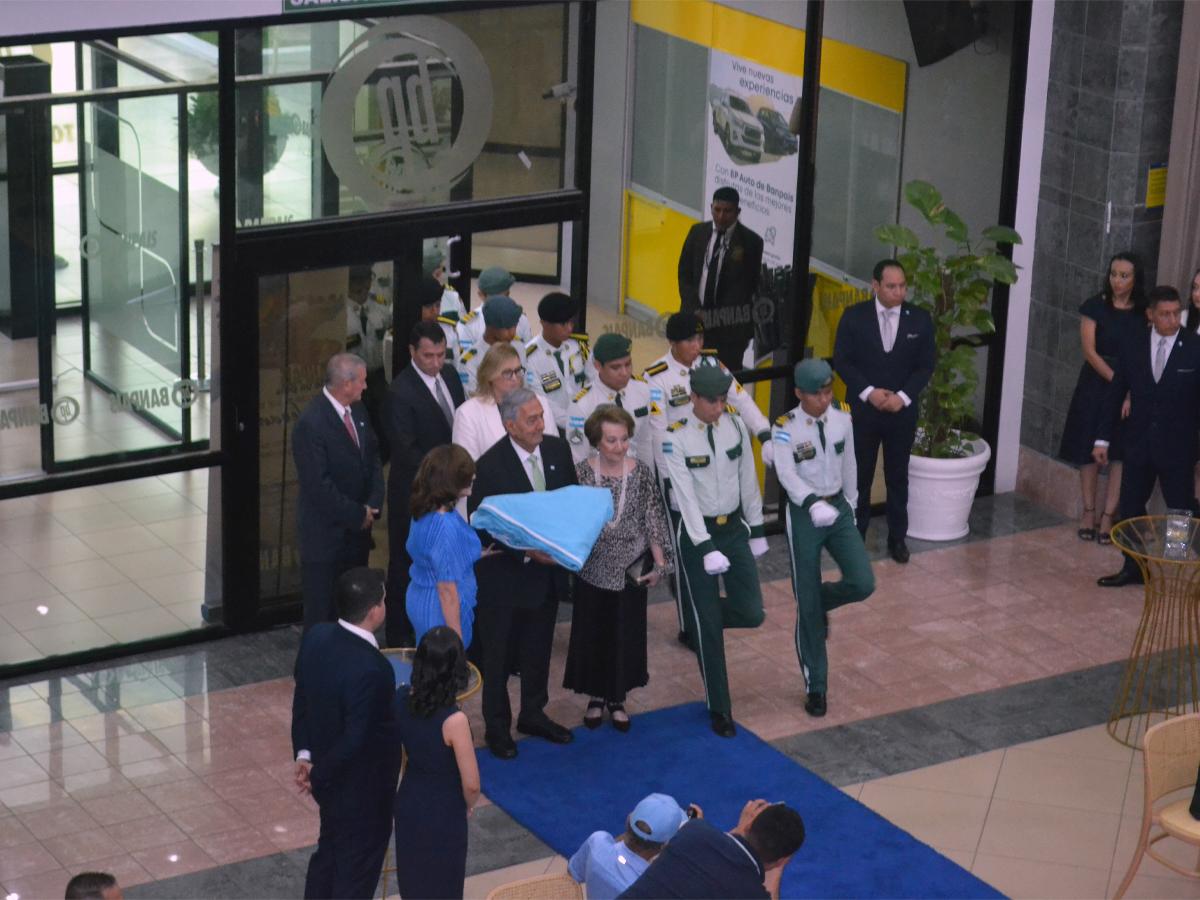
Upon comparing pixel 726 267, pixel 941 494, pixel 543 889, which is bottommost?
pixel 941 494

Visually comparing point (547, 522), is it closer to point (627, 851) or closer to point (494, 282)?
point (494, 282)

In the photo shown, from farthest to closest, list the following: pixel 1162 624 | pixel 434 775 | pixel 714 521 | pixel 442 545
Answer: pixel 1162 624 < pixel 714 521 < pixel 442 545 < pixel 434 775

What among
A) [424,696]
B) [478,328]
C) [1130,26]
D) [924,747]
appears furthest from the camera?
[1130,26]

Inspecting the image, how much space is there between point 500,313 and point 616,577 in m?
1.48

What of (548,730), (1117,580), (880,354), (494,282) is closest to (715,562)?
(548,730)

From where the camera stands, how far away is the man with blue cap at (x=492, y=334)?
8984mm

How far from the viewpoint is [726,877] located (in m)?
5.54

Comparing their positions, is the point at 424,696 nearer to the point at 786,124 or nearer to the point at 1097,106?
the point at 786,124

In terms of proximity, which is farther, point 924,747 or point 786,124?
point 786,124

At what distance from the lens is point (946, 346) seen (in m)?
10.8

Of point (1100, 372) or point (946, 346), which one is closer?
point (1100, 372)

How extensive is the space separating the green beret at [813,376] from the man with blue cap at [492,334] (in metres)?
1.31

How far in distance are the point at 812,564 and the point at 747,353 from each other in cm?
242

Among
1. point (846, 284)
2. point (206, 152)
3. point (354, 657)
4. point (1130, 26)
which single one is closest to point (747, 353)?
point (846, 284)
